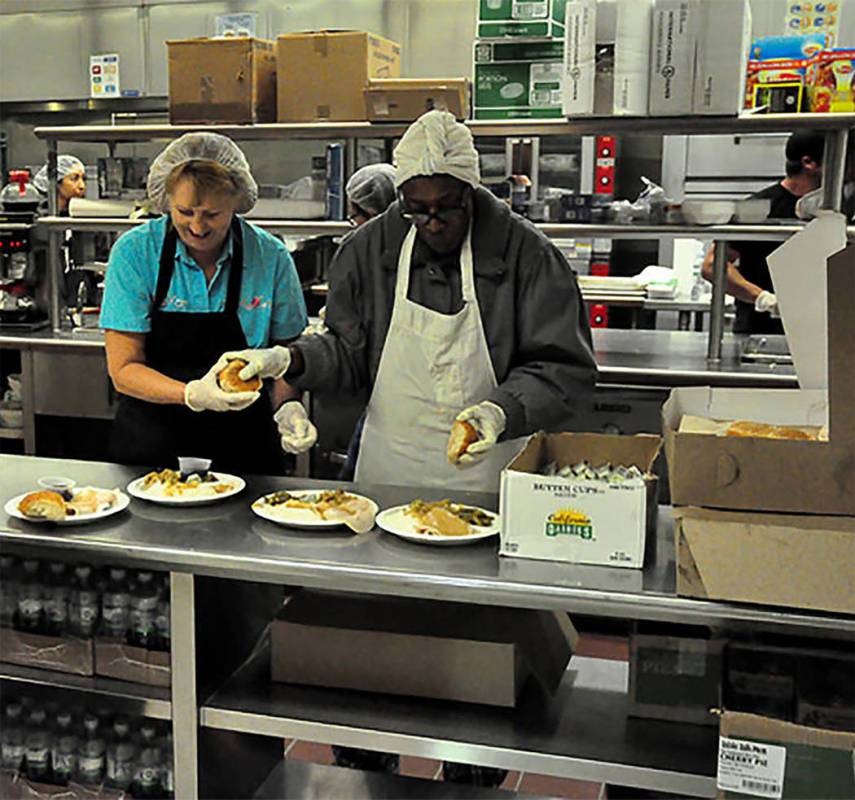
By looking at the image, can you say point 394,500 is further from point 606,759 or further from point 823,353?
point 823,353

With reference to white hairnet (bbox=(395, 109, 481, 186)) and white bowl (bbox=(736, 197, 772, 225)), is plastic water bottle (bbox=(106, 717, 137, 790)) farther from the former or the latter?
white bowl (bbox=(736, 197, 772, 225))

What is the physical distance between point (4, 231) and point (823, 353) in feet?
11.9

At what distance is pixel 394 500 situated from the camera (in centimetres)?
203

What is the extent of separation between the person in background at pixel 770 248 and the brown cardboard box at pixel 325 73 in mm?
1467

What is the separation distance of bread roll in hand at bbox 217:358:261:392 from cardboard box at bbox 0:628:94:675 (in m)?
0.56

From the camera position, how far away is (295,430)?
2219mm

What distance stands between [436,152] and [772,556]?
1149 millimetres

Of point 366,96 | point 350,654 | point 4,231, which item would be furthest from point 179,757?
point 4,231

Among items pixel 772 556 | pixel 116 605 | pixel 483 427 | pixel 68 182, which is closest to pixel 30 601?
pixel 116 605

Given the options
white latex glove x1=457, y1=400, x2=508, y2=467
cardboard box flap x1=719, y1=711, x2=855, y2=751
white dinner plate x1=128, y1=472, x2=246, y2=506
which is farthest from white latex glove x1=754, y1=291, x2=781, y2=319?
cardboard box flap x1=719, y1=711, x2=855, y2=751

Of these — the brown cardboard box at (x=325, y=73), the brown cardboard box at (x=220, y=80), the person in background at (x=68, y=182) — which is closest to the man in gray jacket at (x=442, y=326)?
the brown cardboard box at (x=325, y=73)

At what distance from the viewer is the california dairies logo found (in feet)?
5.32

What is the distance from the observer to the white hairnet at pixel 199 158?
2600 mm

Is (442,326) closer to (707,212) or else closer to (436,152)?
(436,152)
